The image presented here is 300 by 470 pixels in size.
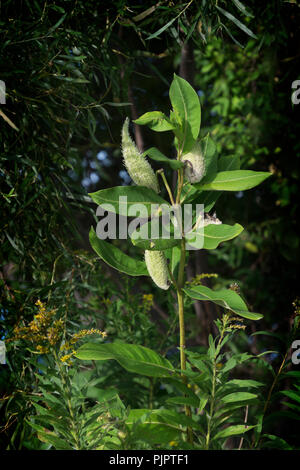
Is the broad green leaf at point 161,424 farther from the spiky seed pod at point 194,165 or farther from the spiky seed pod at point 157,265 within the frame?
the spiky seed pod at point 194,165

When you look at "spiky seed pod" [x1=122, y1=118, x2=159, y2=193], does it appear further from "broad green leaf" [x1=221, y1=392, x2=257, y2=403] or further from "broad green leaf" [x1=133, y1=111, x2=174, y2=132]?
"broad green leaf" [x1=221, y1=392, x2=257, y2=403]

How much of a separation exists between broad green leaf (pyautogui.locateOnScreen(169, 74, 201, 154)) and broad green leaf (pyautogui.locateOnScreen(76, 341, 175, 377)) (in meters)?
0.23

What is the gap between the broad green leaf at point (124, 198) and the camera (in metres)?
0.52

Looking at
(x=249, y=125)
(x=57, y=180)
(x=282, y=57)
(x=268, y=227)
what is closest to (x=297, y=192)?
(x=268, y=227)

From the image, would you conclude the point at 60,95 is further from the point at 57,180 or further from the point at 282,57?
the point at 282,57

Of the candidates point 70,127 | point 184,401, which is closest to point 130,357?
point 184,401

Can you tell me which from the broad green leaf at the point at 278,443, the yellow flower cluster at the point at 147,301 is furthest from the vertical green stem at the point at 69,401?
the yellow flower cluster at the point at 147,301

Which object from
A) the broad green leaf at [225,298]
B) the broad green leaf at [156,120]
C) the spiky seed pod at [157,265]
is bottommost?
the broad green leaf at [225,298]

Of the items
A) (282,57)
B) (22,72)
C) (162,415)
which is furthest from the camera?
(282,57)

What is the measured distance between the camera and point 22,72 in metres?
0.80

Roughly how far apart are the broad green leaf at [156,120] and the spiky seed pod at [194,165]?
0.04 m

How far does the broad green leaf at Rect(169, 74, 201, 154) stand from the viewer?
54 cm

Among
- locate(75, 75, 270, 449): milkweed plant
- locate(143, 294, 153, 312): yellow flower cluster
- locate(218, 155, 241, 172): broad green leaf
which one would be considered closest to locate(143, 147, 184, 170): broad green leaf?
locate(75, 75, 270, 449): milkweed plant

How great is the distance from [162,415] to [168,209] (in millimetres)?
226
